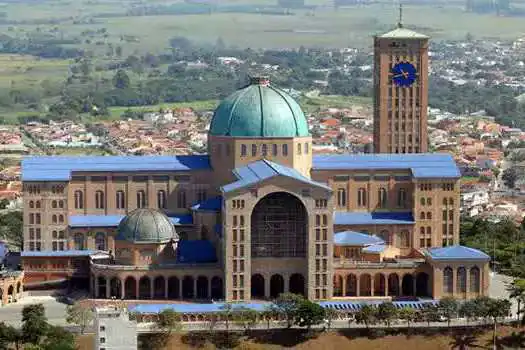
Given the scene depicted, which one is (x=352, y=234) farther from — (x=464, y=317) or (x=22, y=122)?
(x=22, y=122)

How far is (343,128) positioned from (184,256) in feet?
270

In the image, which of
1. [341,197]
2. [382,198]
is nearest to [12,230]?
[341,197]

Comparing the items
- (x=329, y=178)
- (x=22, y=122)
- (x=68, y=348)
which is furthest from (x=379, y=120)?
(x=22, y=122)

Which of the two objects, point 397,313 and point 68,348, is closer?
point 68,348

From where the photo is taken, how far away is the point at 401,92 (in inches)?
3740

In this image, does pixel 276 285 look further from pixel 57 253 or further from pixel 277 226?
pixel 57 253

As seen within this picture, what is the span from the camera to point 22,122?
182500mm

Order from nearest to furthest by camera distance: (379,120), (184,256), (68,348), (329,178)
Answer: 1. (68,348)
2. (184,256)
3. (329,178)
4. (379,120)

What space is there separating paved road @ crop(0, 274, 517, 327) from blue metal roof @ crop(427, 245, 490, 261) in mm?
2930

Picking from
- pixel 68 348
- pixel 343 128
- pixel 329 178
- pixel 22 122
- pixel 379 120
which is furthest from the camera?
pixel 22 122

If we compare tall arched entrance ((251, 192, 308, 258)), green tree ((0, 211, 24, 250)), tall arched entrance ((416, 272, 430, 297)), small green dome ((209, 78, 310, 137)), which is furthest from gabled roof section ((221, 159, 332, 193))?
green tree ((0, 211, 24, 250))

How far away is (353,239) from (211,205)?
24.8 feet

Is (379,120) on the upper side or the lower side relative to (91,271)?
upper

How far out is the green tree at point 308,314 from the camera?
2879 inches
